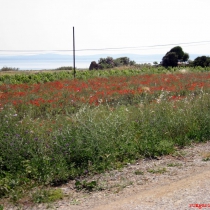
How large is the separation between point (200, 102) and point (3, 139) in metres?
6.20

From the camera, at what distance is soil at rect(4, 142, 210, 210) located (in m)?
5.29

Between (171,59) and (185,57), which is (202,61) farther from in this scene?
(171,59)

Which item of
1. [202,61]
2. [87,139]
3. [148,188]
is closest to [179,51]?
[202,61]

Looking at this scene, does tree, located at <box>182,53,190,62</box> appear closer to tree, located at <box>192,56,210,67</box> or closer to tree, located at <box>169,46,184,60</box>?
tree, located at <box>169,46,184,60</box>

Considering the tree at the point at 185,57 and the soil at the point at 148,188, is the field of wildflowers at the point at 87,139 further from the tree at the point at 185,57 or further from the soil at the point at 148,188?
the tree at the point at 185,57

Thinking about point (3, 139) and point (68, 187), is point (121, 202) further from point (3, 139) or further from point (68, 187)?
point (3, 139)

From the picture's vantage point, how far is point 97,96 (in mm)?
17734

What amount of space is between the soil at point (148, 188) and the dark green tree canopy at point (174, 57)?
1987 inches

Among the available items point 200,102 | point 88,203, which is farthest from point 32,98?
point 88,203

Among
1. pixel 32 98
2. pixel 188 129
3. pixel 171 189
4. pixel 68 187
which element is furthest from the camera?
pixel 32 98

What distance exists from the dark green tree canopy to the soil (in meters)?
50.5

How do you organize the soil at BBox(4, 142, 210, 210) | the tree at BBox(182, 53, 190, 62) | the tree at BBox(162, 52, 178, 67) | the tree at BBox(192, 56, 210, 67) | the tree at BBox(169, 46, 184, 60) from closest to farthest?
1. the soil at BBox(4, 142, 210, 210)
2. the tree at BBox(192, 56, 210, 67)
3. the tree at BBox(162, 52, 178, 67)
4. the tree at BBox(169, 46, 184, 60)
5. the tree at BBox(182, 53, 190, 62)

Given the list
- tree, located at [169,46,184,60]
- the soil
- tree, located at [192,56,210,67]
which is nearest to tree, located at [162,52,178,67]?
tree, located at [169,46,184,60]

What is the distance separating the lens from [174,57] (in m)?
56.8
